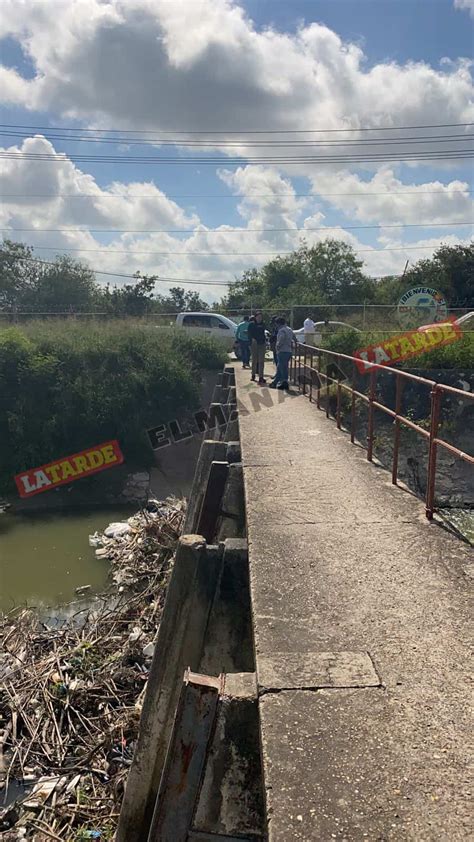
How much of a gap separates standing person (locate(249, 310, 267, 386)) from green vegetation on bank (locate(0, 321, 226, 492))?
175 inches

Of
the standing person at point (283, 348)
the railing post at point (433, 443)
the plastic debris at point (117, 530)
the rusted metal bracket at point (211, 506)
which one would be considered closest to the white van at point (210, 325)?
the standing person at point (283, 348)

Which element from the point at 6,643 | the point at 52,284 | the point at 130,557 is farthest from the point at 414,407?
the point at 52,284

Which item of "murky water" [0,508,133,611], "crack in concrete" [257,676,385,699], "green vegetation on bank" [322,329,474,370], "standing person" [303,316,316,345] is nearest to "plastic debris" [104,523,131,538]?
"murky water" [0,508,133,611]

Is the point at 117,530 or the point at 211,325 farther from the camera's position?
the point at 211,325

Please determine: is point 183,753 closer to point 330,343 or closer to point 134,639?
point 134,639

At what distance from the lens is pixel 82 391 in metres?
16.0

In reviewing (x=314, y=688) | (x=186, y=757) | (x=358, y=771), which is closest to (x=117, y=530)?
(x=186, y=757)

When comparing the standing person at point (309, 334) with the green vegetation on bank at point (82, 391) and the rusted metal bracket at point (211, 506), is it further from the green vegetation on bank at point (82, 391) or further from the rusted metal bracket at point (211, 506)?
the rusted metal bracket at point (211, 506)

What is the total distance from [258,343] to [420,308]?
806 cm

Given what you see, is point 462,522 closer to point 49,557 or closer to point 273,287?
point 49,557

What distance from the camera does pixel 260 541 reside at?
400 centimetres

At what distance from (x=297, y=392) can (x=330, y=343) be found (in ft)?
9.13

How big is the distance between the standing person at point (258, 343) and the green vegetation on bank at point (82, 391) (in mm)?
4439

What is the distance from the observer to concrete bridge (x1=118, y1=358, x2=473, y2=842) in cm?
195
